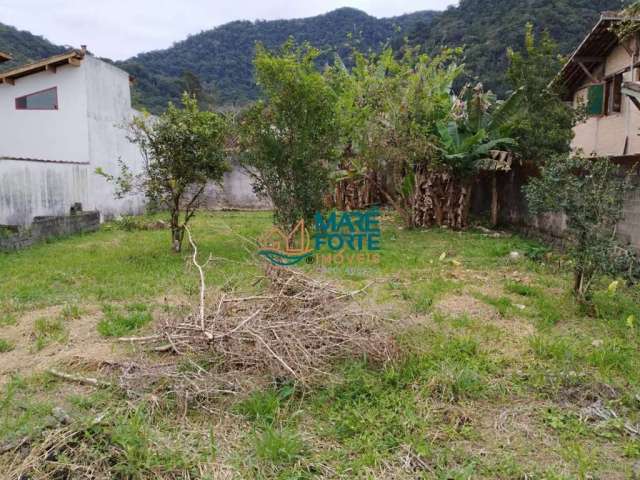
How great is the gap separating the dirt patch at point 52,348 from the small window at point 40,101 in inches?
450

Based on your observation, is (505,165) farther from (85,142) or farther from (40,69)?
(40,69)

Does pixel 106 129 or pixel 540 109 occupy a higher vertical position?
pixel 106 129

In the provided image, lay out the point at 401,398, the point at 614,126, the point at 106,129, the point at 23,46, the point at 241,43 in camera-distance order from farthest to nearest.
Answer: the point at 241,43, the point at 23,46, the point at 106,129, the point at 614,126, the point at 401,398

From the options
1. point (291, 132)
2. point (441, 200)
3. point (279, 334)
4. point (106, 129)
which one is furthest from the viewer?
point (106, 129)

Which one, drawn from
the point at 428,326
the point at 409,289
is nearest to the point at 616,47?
the point at 409,289

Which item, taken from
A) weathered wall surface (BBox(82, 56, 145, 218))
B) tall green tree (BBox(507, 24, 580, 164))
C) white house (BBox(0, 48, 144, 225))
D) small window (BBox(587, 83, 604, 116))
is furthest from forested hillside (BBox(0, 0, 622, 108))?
tall green tree (BBox(507, 24, 580, 164))

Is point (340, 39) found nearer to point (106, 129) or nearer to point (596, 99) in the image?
point (106, 129)

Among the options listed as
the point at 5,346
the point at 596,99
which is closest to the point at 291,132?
the point at 5,346

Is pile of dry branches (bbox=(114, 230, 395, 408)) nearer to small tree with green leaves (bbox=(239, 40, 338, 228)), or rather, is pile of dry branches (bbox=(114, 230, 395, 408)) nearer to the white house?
small tree with green leaves (bbox=(239, 40, 338, 228))

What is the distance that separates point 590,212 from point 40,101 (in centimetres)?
1541

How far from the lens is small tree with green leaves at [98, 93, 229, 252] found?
8281 millimetres

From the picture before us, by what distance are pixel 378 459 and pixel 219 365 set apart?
1570 mm

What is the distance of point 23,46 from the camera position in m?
24.4

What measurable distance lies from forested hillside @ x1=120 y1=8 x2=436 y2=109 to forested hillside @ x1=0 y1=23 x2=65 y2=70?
8.13m
